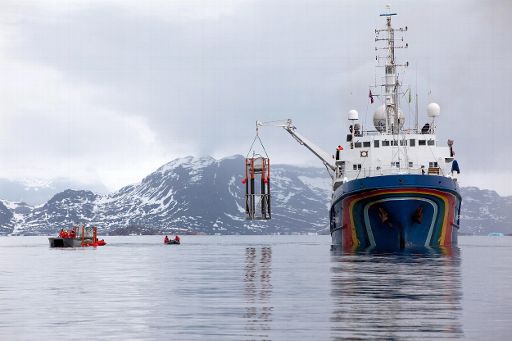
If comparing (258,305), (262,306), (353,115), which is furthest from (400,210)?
(262,306)

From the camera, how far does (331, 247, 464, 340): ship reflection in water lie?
27.4 metres

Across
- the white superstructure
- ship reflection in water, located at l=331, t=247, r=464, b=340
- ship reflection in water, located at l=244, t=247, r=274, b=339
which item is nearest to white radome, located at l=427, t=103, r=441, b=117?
the white superstructure

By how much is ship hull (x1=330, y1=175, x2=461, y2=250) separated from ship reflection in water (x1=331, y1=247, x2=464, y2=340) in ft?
75.0

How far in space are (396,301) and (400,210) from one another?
175ft

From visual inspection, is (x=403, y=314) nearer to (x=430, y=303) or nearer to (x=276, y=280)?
(x=430, y=303)

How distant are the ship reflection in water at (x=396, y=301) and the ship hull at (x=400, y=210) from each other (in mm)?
22852

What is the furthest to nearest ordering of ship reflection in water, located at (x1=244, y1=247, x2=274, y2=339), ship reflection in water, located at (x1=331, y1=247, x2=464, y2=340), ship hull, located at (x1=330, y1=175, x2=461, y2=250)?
ship hull, located at (x1=330, y1=175, x2=461, y2=250), ship reflection in water, located at (x1=244, y1=247, x2=274, y2=339), ship reflection in water, located at (x1=331, y1=247, x2=464, y2=340)

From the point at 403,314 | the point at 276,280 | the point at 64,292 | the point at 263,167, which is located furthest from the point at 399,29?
the point at 403,314

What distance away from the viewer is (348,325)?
2873 cm

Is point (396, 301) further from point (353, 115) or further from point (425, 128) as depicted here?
point (353, 115)

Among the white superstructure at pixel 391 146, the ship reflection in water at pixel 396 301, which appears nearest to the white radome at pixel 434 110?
the white superstructure at pixel 391 146

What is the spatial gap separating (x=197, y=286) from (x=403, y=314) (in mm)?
18022

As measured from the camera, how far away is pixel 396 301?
36.7 m

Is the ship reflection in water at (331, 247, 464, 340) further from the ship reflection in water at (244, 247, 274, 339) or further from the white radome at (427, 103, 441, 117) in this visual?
the white radome at (427, 103, 441, 117)
